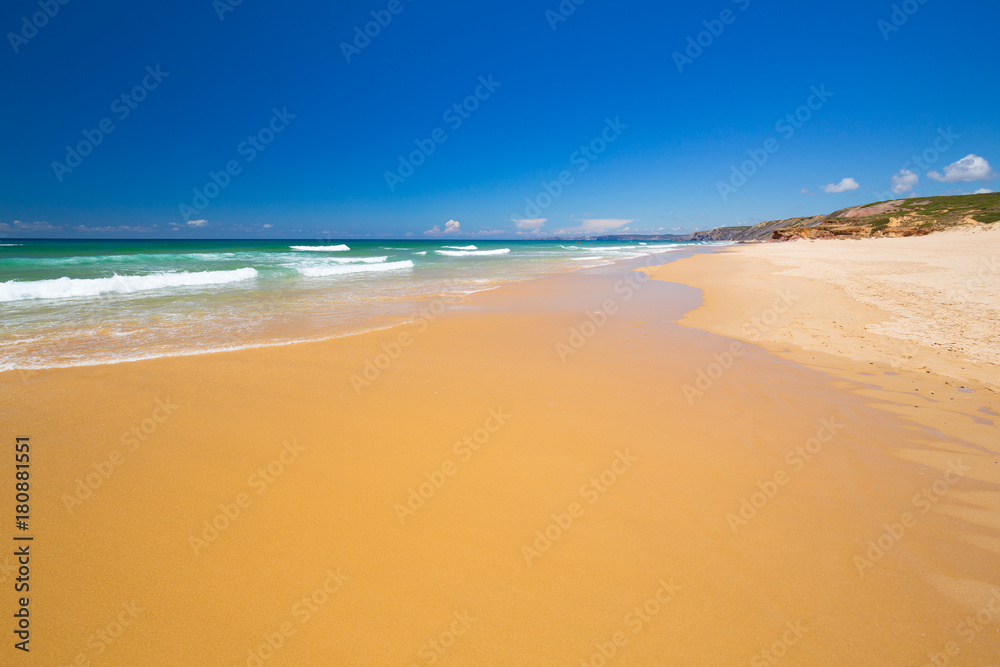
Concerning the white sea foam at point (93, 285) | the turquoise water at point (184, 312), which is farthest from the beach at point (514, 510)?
the white sea foam at point (93, 285)

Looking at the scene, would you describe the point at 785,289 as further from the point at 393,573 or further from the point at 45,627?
the point at 45,627

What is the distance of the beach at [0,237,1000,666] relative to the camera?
2.12 m

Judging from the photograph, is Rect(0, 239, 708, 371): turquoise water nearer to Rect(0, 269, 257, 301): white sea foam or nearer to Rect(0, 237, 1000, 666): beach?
Rect(0, 269, 257, 301): white sea foam

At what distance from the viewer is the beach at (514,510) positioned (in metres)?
2.12

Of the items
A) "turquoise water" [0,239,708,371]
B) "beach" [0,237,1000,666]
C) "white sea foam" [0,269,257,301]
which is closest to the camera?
"beach" [0,237,1000,666]

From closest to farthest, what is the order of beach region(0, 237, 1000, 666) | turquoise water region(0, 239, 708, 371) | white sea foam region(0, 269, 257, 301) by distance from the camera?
beach region(0, 237, 1000, 666), turquoise water region(0, 239, 708, 371), white sea foam region(0, 269, 257, 301)

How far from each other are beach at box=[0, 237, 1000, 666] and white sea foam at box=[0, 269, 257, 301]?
425 inches

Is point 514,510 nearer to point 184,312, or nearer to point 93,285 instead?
point 184,312

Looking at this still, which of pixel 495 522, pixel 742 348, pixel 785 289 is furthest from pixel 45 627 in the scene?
pixel 785 289

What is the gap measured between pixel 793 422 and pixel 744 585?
2.69 m

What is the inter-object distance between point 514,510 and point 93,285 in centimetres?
1830

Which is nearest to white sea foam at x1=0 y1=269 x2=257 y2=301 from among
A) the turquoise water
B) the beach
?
the turquoise water

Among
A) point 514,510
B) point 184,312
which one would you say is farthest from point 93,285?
point 514,510

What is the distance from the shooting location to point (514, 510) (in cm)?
303
